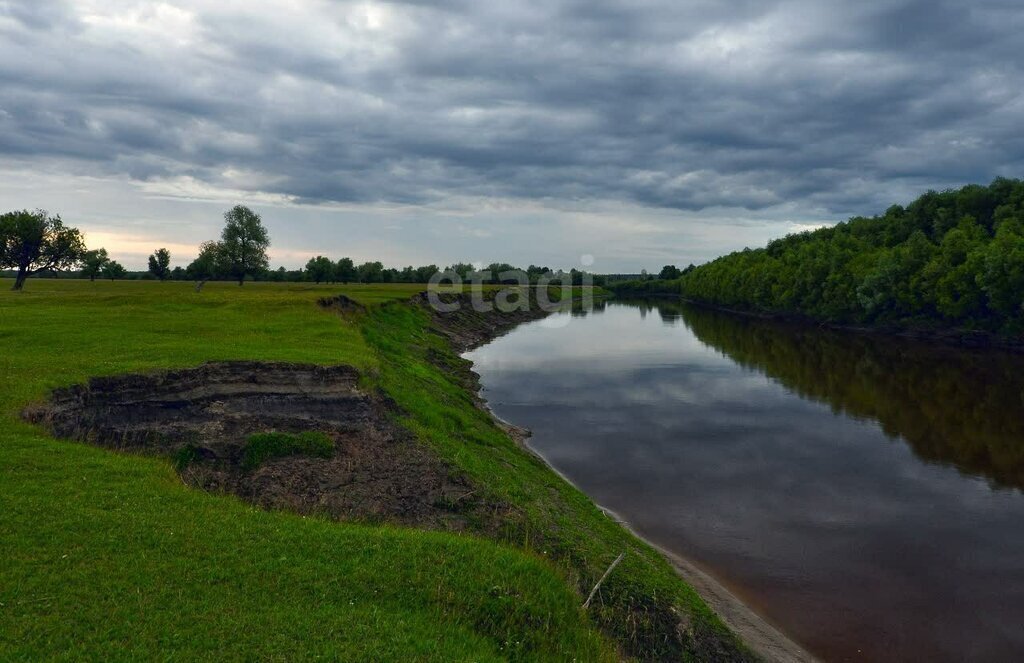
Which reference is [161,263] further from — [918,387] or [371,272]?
[918,387]

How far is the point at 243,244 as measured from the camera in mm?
77875

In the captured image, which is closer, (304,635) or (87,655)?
(87,655)

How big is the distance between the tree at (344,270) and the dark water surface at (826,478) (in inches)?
2916

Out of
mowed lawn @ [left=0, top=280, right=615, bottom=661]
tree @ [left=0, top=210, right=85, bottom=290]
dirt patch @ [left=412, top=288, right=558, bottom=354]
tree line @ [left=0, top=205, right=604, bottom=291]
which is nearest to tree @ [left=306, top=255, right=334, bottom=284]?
tree line @ [left=0, top=205, right=604, bottom=291]

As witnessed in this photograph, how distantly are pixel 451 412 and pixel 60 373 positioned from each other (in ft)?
50.4

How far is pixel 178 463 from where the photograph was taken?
1828 centimetres

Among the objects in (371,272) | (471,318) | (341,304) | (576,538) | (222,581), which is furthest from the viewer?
(371,272)

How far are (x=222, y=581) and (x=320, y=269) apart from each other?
398 feet

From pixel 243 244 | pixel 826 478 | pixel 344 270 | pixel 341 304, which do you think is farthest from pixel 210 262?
pixel 826 478

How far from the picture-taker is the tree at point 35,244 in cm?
5953

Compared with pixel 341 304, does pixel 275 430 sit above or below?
below

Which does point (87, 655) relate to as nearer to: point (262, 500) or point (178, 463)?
point (262, 500)

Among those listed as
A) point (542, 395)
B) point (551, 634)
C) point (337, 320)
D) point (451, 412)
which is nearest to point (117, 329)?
point (337, 320)

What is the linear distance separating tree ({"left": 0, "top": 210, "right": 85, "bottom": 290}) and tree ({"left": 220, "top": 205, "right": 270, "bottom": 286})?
15.5 metres
